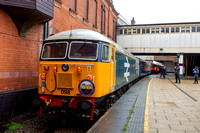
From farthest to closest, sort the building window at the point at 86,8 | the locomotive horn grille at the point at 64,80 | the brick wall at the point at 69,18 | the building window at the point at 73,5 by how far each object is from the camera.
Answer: the building window at the point at 86,8
the building window at the point at 73,5
the brick wall at the point at 69,18
the locomotive horn grille at the point at 64,80

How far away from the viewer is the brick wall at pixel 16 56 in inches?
260

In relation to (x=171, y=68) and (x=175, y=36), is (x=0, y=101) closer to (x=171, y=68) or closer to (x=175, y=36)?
(x=175, y=36)

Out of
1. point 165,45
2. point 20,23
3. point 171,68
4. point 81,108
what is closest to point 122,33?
point 165,45

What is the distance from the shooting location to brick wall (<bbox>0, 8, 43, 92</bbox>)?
659cm

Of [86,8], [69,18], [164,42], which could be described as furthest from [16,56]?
[164,42]

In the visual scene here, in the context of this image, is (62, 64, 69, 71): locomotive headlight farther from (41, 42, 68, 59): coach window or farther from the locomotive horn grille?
(41, 42, 68, 59): coach window

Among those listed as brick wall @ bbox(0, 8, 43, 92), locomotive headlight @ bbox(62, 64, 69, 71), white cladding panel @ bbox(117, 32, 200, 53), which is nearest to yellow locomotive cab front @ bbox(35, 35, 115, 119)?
locomotive headlight @ bbox(62, 64, 69, 71)

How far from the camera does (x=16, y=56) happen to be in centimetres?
718

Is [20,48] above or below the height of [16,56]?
above

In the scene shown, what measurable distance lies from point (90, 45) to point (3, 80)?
11.3ft

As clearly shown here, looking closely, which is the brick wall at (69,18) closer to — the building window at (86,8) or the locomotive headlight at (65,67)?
the building window at (86,8)

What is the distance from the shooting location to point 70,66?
5.51 meters

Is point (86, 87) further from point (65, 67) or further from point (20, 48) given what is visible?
point (20, 48)

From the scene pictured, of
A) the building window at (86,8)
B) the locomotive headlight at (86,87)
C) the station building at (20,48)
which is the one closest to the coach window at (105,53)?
the locomotive headlight at (86,87)
